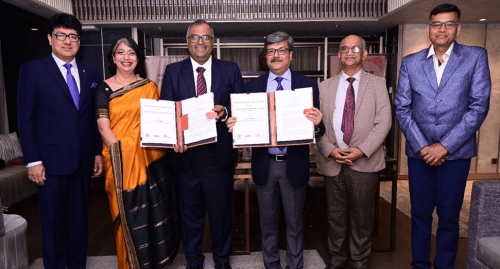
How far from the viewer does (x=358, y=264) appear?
226 centimetres

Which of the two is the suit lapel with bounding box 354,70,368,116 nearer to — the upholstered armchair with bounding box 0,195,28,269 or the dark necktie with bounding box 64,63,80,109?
the dark necktie with bounding box 64,63,80,109

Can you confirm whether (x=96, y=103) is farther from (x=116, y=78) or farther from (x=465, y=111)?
(x=465, y=111)

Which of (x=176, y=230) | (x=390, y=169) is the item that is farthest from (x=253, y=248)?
(x=390, y=169)

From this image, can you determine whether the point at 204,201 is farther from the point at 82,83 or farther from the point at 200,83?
the point at 82,83

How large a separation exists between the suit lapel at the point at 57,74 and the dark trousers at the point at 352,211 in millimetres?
1823

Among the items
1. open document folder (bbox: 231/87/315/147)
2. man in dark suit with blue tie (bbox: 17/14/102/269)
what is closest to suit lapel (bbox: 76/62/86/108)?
man in dark suit with blue tie (bbox: 17/14/102/269)

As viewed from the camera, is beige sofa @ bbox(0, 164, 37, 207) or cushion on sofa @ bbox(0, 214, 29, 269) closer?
cushion on sofa @ bbox(0, 214, 29, 269)

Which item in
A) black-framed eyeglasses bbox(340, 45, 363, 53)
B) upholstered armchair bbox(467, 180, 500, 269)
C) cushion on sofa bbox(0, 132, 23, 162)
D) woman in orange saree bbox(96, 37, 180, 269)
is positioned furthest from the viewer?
cushion on sofa bbox(0, 132, 23, 162)

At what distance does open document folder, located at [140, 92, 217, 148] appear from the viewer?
193 cm

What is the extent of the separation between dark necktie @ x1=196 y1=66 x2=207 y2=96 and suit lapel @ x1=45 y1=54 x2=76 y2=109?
31.4 inches

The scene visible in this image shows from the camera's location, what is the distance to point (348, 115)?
7.16ft

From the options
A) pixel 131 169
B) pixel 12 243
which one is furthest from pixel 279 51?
pixel 12 243

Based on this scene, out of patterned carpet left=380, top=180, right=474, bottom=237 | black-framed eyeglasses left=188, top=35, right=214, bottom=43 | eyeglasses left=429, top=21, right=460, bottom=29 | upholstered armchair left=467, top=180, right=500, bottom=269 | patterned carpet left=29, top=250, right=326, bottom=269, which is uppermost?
eyeglasses left=429, top=21, right=460, bottom=29

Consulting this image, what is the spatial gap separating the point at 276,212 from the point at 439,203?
3.39 feet
